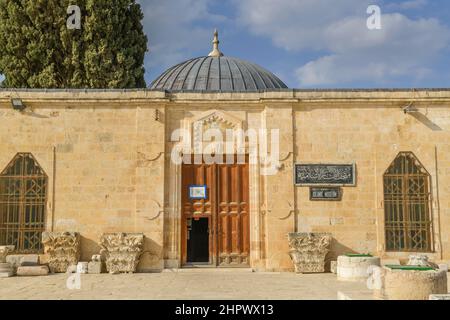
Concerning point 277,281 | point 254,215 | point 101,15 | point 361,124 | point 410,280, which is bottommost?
point 277,281

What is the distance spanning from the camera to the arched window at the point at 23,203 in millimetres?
10555

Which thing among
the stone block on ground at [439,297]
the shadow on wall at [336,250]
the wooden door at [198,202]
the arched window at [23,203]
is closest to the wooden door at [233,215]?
the wooden door at [198,202]

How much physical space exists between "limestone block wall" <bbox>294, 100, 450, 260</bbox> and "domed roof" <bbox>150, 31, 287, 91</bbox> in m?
4.52

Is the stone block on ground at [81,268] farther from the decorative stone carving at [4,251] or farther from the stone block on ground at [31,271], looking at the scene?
the decorative stone carving at [4,251]

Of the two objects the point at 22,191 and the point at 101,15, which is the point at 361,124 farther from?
the point at 101,15

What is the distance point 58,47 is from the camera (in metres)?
16.5

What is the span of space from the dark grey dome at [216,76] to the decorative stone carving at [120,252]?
20.9ft

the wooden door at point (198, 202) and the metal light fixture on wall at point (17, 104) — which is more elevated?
the metal light fixture on wall at point (17, 104)

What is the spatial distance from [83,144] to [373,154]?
21.6ft

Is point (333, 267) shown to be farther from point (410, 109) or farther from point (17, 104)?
point (17, 104)
